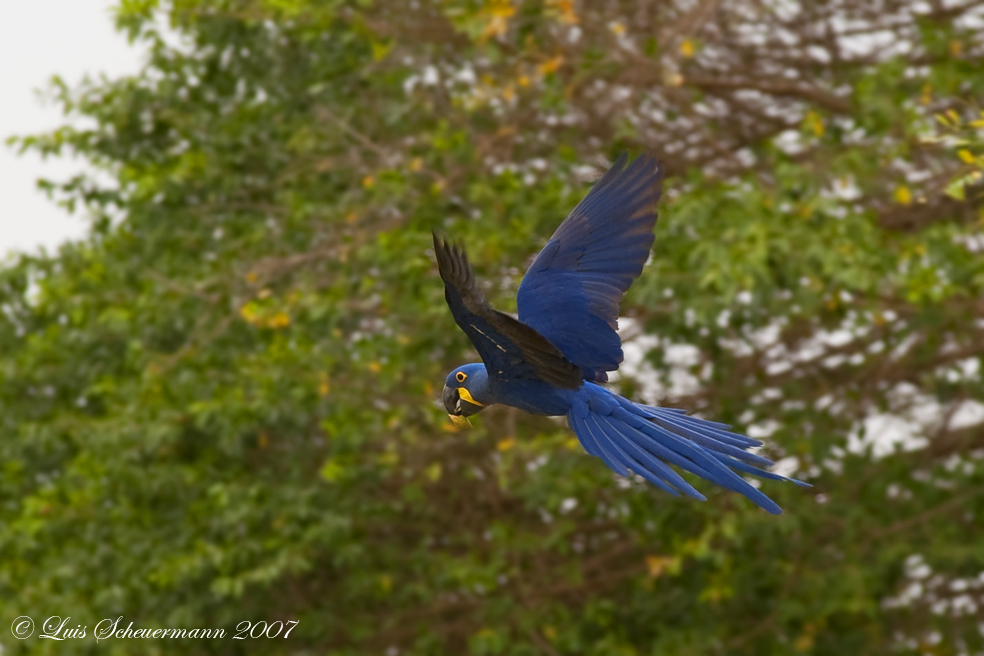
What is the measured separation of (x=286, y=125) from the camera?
726 centimetres

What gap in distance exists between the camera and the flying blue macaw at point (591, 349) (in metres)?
2.57

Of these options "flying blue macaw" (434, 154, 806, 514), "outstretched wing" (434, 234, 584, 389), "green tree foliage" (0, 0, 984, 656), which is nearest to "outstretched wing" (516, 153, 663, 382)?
"flying blue macaw" (434, 154, 806, 514)

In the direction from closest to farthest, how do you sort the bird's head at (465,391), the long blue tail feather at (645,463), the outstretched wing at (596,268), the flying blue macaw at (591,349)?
A: 1. the long blue tail feather at (645,463)
2. the flying blue macaw at (591,349)
3. the bird's head at (465,391)
4. the outstretched wing at (596,268)

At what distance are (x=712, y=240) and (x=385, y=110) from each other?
2.22m

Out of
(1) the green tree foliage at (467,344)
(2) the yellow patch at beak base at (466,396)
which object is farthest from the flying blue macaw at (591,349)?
(1) the green tree foliage at (467,344)

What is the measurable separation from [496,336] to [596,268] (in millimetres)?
603

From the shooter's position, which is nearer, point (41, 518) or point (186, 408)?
point (186, 408)

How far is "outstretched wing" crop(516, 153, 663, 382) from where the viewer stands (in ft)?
10.1

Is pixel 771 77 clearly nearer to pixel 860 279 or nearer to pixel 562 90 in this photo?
pixel 562 90

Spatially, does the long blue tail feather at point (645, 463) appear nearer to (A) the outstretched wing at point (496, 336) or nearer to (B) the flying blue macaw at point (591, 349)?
(B) the flying blue macaw at point (591, 349)

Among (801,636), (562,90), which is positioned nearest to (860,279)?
(562,90)

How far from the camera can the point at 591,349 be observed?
312 cm

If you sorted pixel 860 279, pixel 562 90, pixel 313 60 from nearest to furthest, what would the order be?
1. pixel 860 279
2. pixel 562 90
3. pixel 313 60

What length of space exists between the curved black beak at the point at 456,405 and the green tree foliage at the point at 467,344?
245 cm
